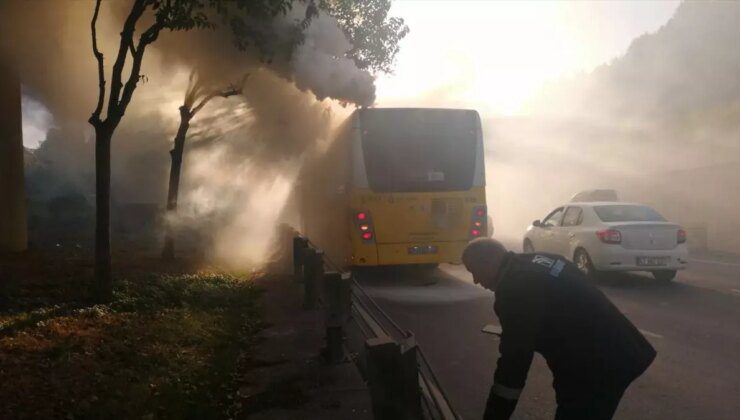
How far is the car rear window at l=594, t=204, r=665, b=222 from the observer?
10.4 metres

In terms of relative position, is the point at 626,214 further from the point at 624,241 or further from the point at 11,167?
the point at 11,167

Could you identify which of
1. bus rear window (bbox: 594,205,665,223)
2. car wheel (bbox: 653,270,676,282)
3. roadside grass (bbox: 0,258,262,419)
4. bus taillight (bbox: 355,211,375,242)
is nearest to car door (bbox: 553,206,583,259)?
bus rear window (bbox: 594,205,665,223)

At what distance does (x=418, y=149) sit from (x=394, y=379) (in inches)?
296

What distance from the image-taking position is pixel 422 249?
32.5 feet

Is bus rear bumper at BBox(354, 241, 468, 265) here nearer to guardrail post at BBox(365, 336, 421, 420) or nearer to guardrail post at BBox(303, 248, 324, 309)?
guardrail post at BBox(303, 248, 324, 309)

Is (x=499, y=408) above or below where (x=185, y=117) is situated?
below

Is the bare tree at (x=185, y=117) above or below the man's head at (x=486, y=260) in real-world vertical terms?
above

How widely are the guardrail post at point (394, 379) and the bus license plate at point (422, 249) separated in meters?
7.11

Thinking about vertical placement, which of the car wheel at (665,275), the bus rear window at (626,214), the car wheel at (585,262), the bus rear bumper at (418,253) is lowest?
the car wheel at (665,275)

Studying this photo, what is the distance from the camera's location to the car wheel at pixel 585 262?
1019 cm

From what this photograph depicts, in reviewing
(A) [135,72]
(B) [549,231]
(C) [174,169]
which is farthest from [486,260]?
(C) [174,169]

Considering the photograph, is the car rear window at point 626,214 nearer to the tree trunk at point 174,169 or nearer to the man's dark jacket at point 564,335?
the tree trunk at point 174,169

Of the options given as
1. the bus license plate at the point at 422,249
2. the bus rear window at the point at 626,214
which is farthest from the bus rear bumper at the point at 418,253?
the bus rear window at the point at 626,214

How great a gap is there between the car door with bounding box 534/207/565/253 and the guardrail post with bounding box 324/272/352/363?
282 inches
